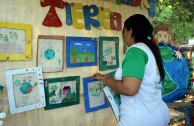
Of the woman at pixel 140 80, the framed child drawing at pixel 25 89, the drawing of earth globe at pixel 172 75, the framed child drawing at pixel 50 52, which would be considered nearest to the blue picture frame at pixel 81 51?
the framed child drawing at pixel 50 52

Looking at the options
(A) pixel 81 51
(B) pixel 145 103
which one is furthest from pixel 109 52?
(B) pixel 145 103

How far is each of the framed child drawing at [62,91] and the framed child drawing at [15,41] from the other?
333 mm

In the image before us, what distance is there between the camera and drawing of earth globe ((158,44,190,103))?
10.0 ft

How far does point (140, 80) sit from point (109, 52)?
108 cm

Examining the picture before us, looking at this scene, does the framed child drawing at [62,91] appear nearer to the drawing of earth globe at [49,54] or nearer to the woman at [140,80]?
the drawing of earth globe at [49,54]

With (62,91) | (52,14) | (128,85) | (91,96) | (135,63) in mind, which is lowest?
(91,96)

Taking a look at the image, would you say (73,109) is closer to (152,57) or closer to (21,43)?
(21,43)

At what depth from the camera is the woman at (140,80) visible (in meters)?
1.80

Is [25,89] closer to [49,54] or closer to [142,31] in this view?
[49,54]

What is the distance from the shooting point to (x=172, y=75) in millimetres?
3057

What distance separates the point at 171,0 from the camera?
5.68 meters

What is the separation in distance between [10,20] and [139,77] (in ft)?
3.50

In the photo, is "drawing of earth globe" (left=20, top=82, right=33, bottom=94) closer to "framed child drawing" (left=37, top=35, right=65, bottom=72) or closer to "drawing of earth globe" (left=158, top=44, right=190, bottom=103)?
"framed child drawing" (left=37, top=35, right=65, bottom=72)

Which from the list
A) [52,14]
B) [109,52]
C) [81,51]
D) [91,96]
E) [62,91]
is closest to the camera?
[52,14]
